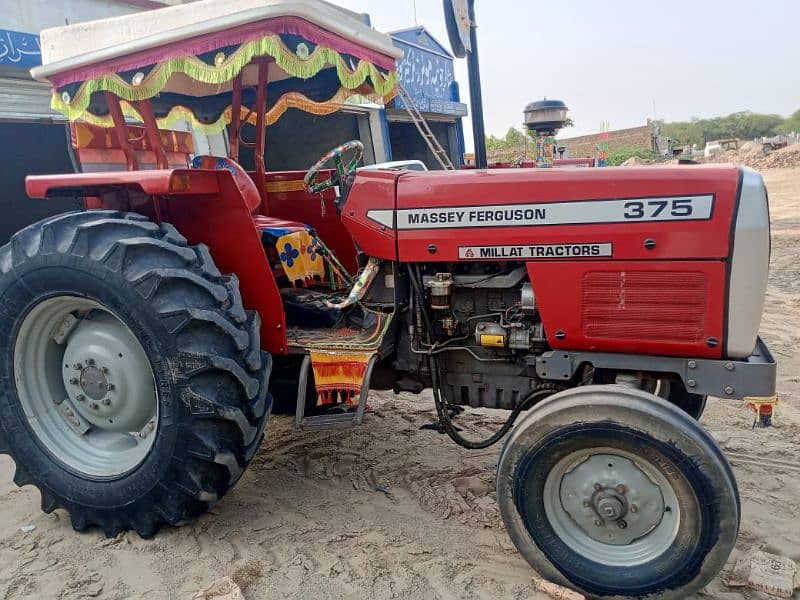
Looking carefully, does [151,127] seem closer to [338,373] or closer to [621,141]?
[338,373]

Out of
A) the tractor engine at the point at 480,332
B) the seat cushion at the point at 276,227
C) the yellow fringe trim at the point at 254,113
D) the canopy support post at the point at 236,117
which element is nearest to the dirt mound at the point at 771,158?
the yellow fringe trim at the point at 254,113

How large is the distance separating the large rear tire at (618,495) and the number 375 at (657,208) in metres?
0.63

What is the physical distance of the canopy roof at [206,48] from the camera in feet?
8.36

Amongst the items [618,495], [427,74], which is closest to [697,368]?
[618,495]

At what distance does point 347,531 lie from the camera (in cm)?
277

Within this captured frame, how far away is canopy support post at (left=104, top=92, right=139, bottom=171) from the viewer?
3.23 m

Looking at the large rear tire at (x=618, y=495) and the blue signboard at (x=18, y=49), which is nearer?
Result: the large rear tire at (x=618, y=495)

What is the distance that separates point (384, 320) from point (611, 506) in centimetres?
127

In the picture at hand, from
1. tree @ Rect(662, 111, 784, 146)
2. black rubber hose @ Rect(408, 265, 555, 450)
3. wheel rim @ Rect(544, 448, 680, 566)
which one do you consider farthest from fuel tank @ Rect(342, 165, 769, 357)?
tree @ Rect(662, 111, 784, 146)

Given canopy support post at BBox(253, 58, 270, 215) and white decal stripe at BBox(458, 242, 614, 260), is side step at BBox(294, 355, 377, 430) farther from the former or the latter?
canopy support post at BBox(253, 58, 270, 215)

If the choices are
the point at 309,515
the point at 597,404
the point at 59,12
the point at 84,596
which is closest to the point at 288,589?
the point at 309,515

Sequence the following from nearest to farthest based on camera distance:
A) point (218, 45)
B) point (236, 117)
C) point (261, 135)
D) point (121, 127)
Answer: point (218, 45), point (121, 127), point (236, 117), point (261, 135)

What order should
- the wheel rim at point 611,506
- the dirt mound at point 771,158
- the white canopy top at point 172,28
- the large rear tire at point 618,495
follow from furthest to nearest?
the dirt mound at point 771,158 → the white canopy top at point 172,28 → the wheel rim at point 611,506 → the large rear tire at point 618,495

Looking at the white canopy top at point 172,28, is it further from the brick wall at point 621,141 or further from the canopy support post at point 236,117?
the brick wall at point 621,141
